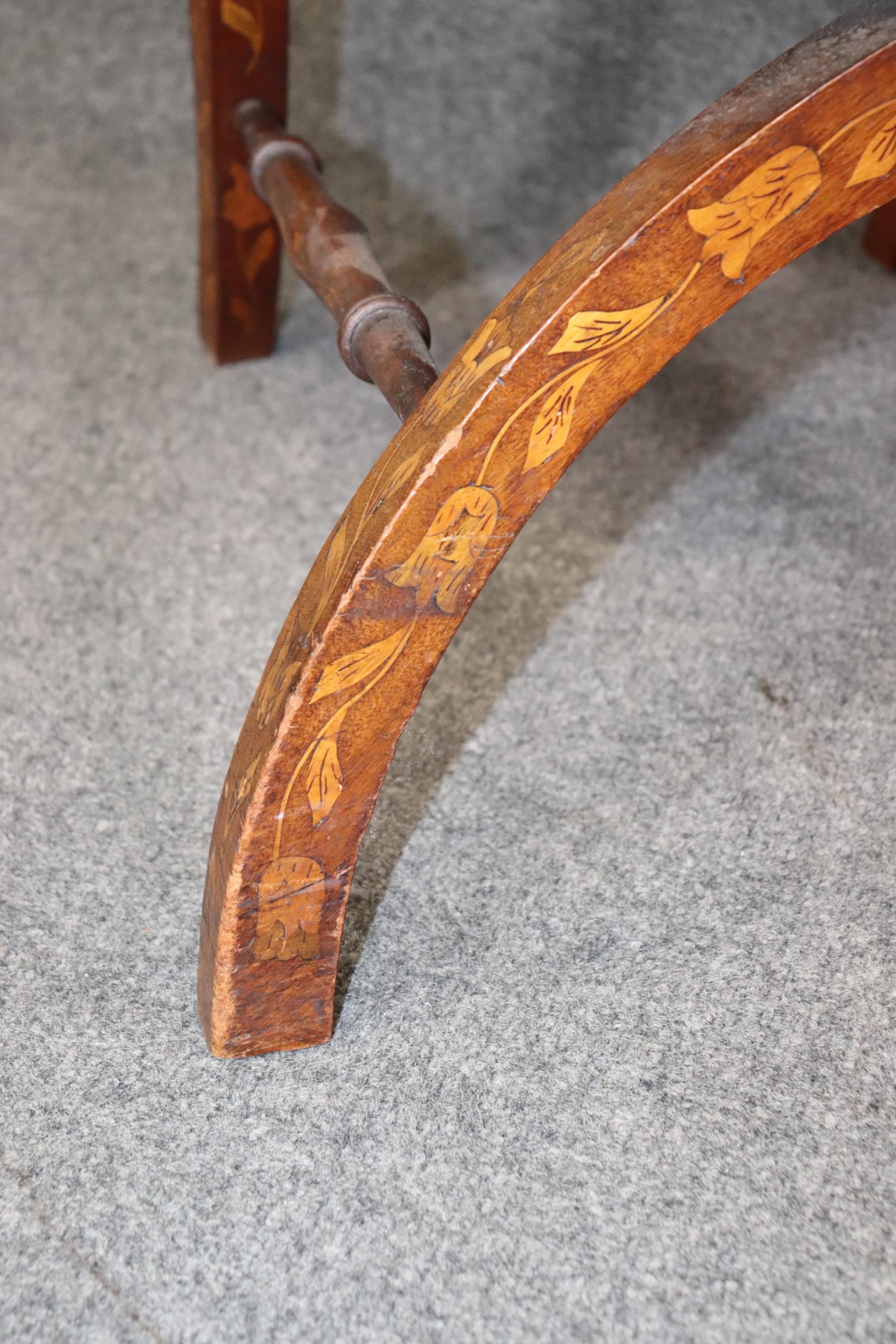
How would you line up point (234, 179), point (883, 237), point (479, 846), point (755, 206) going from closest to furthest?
point (755, 206) → point (479, 846) → point (234, 179) → point (883, 237)

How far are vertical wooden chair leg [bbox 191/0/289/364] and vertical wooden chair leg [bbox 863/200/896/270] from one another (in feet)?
1.83

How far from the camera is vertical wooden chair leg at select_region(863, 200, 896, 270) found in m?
1.17

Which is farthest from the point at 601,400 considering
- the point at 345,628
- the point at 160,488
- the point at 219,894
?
the point at 160,488

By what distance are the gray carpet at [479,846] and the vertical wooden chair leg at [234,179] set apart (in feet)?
0.15

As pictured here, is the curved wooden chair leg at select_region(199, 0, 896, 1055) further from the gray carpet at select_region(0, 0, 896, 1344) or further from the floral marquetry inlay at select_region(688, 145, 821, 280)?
the gray carpet at select_region(0, 0, 896, 1344)

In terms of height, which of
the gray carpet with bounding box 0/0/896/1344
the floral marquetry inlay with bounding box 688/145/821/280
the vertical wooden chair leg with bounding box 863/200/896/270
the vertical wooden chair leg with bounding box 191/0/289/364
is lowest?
the gray carpet with bounding box 0/0/896/1344

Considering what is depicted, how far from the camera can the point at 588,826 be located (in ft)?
2.37

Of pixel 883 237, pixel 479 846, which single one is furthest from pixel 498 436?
pixel 883 237

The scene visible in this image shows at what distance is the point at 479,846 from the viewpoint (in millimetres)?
711

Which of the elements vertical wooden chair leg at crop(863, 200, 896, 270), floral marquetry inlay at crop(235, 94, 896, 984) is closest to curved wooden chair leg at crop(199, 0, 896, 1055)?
floral marquetry inlay at crop(235, 94, 896, 984)

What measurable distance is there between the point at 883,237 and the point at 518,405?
0.87 m

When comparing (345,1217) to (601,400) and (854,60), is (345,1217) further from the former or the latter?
(854,60)

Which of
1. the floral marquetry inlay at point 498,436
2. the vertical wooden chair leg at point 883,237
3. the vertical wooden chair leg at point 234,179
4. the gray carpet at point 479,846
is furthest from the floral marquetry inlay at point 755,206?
the vertical wooden chair leg at point 883,237

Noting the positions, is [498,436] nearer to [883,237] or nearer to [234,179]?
[234,179]
